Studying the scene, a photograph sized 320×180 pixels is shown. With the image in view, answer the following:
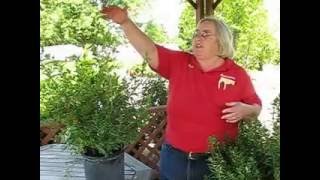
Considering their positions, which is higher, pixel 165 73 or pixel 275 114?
pixel 165 73

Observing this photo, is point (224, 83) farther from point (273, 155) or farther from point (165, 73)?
point (273, 155)

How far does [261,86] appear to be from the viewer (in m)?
3.32

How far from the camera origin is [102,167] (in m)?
1.23

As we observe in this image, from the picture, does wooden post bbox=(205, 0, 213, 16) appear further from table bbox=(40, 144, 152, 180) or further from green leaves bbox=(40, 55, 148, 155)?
green leaves bbox=(40, 55, 148, 155)

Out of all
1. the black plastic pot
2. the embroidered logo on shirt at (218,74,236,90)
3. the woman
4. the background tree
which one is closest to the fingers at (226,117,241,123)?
the woman

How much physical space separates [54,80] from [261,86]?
7.47 feet

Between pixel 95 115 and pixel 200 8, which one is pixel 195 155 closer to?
pixel 95 115

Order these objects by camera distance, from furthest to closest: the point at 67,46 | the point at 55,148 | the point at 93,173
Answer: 1. the point at 67,46
2. the point at 55,148
3. the point at 93,173

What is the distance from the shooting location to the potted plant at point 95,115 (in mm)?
1226

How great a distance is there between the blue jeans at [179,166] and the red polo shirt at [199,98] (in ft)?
0.10

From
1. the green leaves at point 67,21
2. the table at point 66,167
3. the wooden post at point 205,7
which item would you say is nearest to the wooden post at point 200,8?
the wooden post at point 205,7

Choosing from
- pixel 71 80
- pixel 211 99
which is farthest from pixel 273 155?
pixel 71 80

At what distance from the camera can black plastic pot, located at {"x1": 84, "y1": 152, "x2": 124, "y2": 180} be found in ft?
4.05

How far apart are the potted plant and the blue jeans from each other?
25cm
